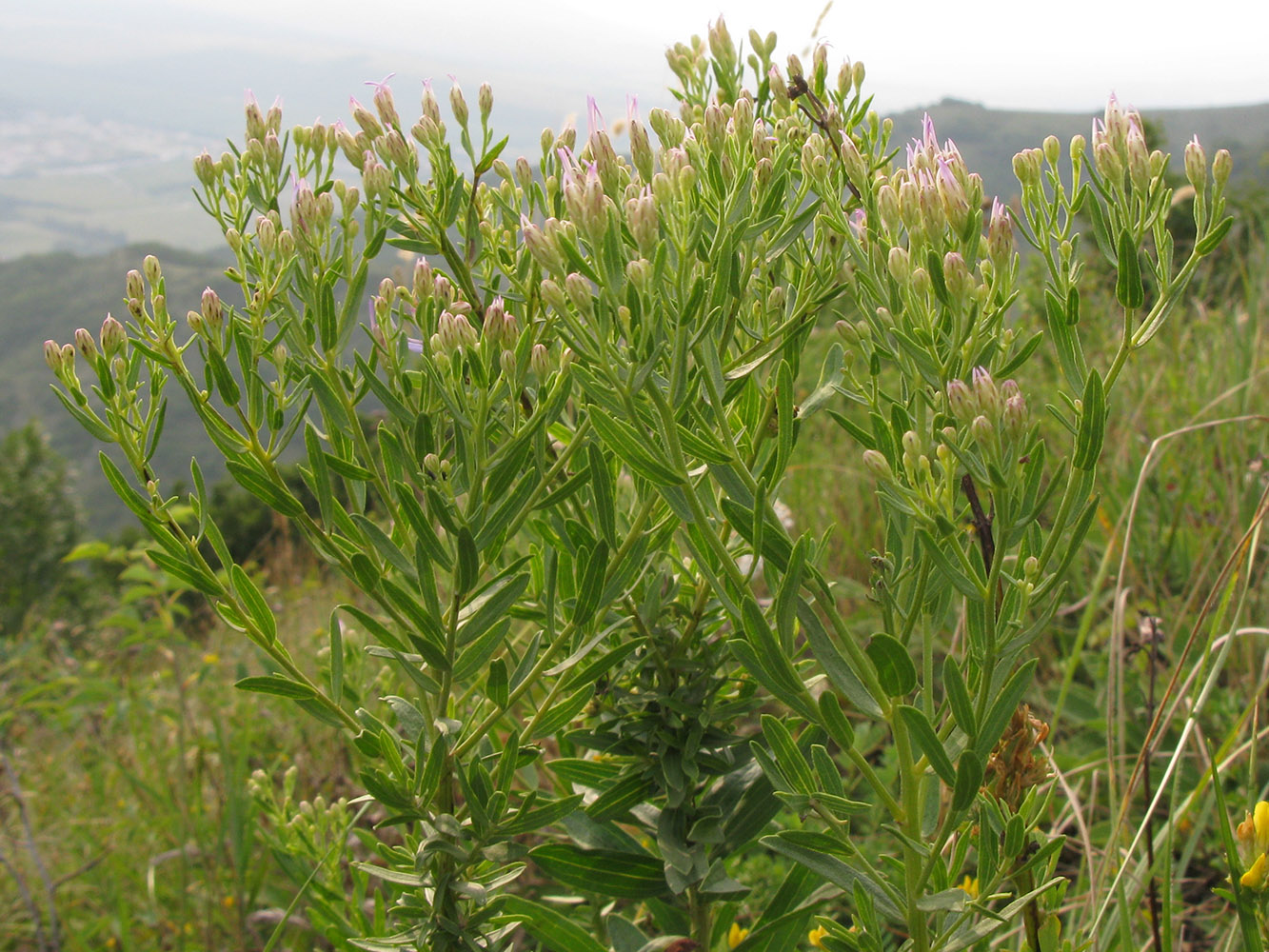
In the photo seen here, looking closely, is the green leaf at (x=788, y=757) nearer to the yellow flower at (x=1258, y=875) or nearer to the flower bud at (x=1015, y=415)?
the flower bud at (x=1015, y=415)

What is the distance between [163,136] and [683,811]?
5827 inches

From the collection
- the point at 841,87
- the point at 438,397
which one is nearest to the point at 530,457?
the point at 438,397

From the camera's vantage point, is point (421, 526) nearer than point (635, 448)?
No

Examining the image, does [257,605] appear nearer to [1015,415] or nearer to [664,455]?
[664,455]

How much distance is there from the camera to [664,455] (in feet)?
2.96

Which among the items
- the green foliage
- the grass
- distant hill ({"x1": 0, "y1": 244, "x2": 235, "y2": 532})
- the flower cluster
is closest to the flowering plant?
the flower cluster

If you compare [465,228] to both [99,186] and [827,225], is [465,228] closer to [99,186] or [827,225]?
[827,225]

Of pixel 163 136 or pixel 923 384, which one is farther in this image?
pixel 163 136

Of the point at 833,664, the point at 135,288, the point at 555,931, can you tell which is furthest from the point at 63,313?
the point at 833,664

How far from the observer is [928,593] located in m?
1.02

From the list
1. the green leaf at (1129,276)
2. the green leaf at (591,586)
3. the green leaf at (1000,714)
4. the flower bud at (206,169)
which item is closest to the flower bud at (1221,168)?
the green leaf at (1129,276)

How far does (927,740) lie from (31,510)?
2168cm

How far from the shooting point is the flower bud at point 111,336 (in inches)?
41.9

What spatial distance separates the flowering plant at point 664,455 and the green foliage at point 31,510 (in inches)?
757
